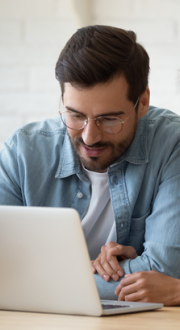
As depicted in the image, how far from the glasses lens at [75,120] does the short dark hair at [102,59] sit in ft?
0.32

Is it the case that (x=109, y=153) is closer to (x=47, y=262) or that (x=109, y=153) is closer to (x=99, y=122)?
(x=99, y=122)

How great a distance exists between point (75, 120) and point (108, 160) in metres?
0.19

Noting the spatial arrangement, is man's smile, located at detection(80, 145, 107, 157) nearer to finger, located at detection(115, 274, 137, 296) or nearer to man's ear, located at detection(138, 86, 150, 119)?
man's ear, located at detection(138, 86, 150, 119)

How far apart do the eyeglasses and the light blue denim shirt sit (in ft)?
0.45

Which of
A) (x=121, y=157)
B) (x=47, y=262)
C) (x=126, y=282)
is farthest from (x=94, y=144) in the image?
(x=47, y=262)

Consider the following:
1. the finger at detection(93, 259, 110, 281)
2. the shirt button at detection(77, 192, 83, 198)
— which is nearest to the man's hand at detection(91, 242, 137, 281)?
the finger at detection(93, 259, 110, 281)

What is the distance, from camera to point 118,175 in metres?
1.48

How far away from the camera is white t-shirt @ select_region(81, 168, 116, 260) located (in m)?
1.48

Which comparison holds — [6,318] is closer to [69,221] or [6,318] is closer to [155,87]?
[69,221]

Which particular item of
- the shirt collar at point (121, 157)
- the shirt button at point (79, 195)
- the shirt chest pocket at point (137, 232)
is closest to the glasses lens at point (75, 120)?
the shirt collar at point (121, 157)

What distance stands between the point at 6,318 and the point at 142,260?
2.02 feet

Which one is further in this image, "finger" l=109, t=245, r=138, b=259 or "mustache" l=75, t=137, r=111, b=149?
"mustache" l=75, t=137, r=111, b=149

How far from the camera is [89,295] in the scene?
0.72 meters

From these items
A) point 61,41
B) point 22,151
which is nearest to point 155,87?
point 61,41
